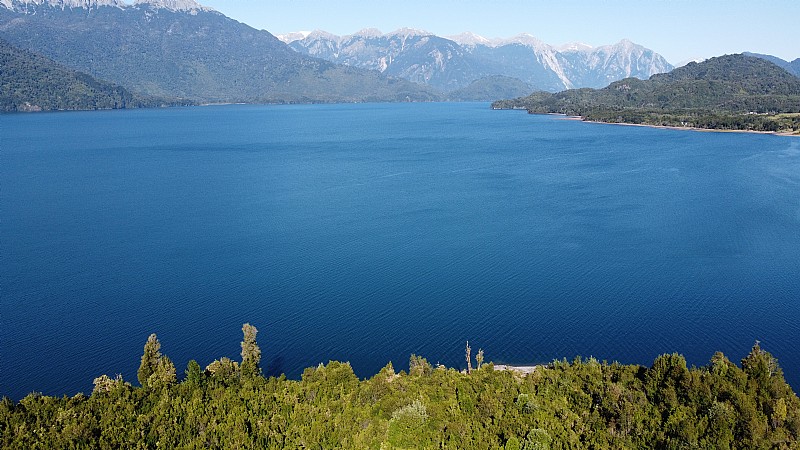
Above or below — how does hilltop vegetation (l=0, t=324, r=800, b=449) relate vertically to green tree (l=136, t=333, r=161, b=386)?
above

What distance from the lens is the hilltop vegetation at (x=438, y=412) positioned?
26.4 m

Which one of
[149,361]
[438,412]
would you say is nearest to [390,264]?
[149,361]

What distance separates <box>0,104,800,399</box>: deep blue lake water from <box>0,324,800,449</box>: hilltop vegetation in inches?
473

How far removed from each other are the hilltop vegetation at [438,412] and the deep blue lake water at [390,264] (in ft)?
39.4

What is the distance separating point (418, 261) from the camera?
66375mm

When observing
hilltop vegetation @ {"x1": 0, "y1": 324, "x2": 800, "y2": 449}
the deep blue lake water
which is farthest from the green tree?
the deep blue lake water

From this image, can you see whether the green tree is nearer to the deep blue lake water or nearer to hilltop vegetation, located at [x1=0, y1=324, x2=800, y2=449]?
hilltop vegetation, located at [x1=0, y1=324, x2=800, y2=449]

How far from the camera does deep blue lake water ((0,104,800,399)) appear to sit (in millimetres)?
47531

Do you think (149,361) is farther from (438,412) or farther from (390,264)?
(390,264)

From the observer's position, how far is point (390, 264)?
65.5 metres

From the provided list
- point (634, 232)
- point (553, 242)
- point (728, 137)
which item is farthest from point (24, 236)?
point (728, 137)

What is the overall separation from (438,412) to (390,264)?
3661 cm

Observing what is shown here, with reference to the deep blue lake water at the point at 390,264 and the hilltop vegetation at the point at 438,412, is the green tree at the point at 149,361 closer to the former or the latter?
the hilltop vegetation at the point at 438,412

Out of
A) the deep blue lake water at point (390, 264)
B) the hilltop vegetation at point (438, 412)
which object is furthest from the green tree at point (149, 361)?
the deep blue lake water at point (390, 264)
